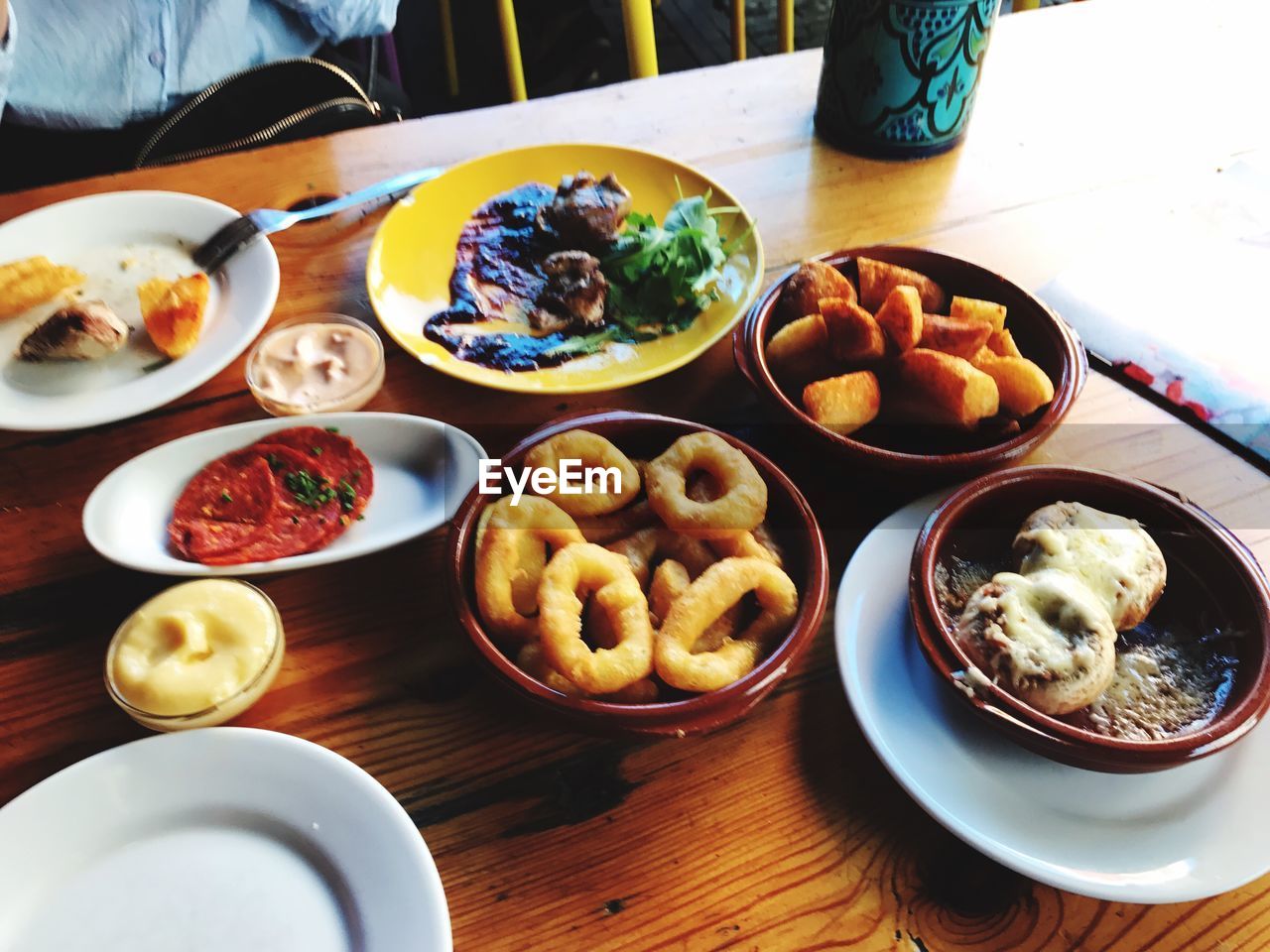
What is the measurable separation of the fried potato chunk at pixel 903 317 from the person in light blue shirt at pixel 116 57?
5.13ft

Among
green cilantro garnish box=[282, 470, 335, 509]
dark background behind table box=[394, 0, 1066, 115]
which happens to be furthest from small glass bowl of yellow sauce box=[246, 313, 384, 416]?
dark background behind table box=[394, 0, 1066, 115]

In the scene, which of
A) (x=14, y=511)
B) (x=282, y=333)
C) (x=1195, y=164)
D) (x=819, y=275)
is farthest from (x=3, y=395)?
(x=1195, y=164)

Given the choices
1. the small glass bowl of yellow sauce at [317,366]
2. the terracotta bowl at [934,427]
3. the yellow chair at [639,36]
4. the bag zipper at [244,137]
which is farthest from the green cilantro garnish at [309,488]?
the yellow chair at [639,36]

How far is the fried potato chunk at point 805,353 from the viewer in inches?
38.7

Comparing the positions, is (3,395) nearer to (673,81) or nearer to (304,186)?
(304,186)

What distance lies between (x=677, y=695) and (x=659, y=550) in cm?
A: 15

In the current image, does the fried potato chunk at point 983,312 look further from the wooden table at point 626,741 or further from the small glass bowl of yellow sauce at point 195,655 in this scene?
the small glass bowl of yellow sauce at point 195,655

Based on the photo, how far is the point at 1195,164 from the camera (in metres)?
1.50

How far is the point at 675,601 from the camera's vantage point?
76 centimetres

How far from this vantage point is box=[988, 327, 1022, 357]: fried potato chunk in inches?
38.9

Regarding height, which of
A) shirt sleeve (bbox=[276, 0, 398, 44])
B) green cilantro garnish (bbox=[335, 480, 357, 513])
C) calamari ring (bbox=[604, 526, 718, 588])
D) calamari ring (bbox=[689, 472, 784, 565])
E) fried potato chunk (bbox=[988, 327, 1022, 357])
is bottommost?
green cilantro garnish (bbox=[335, 480, 357, 513])

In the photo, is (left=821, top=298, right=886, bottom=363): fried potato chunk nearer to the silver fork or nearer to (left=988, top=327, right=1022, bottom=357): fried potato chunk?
(left=988, top=327, right=1022, bottom=357): fried potato chunk

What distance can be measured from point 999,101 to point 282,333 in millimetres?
1388

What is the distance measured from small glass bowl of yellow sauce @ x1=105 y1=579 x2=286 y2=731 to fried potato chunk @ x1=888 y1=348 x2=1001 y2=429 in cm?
69
